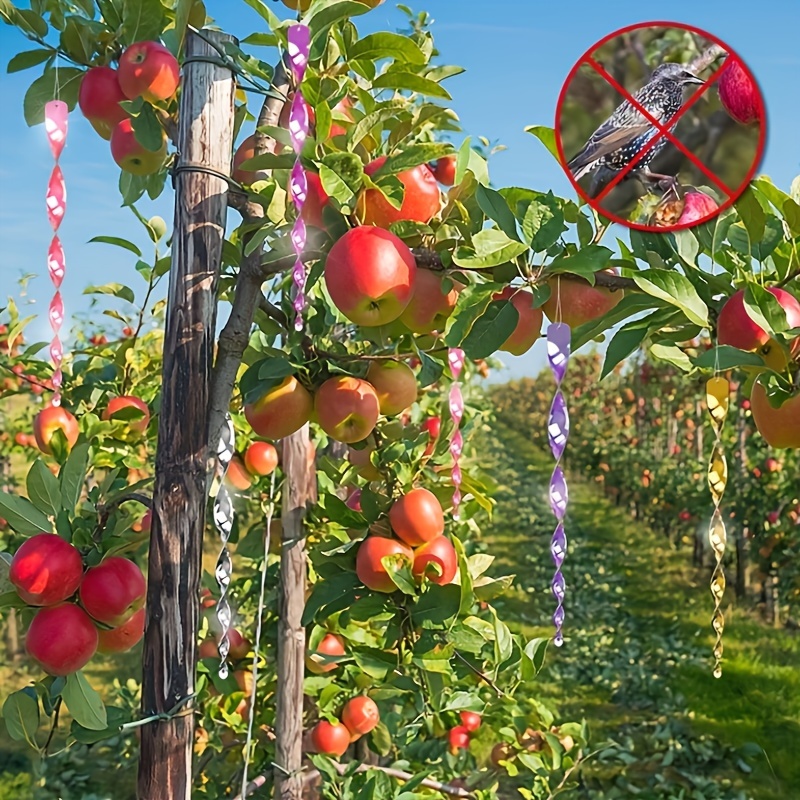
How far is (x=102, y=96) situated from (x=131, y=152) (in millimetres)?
82

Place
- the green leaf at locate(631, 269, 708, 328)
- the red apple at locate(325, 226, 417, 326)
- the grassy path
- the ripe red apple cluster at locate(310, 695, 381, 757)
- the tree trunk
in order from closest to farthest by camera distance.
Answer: the green leaf at locate(631, 269, 708, 328)
the red apple at locate(325, 226, 417, 326)
the tree trunk
the ripe red apple cluster at locate(310, 695, 381, 757)
the grassy path

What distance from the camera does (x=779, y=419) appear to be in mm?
862

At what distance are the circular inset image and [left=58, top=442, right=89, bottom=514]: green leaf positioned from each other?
0.69 meters

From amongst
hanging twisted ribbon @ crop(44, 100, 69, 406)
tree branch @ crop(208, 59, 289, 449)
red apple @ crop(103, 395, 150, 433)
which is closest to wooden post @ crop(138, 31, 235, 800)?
tree branch @ crop(208, 59, 289, 449)

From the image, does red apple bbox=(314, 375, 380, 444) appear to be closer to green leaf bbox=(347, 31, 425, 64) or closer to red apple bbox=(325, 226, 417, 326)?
red apple bbox=(325, 226, 417, 326)

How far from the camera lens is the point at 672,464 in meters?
7.35

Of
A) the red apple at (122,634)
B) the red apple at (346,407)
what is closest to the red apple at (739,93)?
the red apple at (346,407)

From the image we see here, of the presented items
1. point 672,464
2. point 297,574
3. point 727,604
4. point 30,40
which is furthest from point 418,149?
point 672,464

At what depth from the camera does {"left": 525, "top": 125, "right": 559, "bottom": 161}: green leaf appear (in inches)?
36.5

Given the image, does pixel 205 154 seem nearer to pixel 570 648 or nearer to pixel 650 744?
pixel 650 744

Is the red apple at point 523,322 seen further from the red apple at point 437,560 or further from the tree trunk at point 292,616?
the tree trunk at point 292,616

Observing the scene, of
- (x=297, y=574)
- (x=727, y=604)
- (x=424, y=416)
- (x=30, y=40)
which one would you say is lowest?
(x=727, y=604)

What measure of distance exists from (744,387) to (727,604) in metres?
5.20

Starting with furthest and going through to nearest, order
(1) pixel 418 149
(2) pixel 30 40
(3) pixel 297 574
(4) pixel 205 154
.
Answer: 1. (3) pixel 297 574
2. (2) pixel 30 40
3. (4) pixel 205 154
4. (1) pixel 418 149
